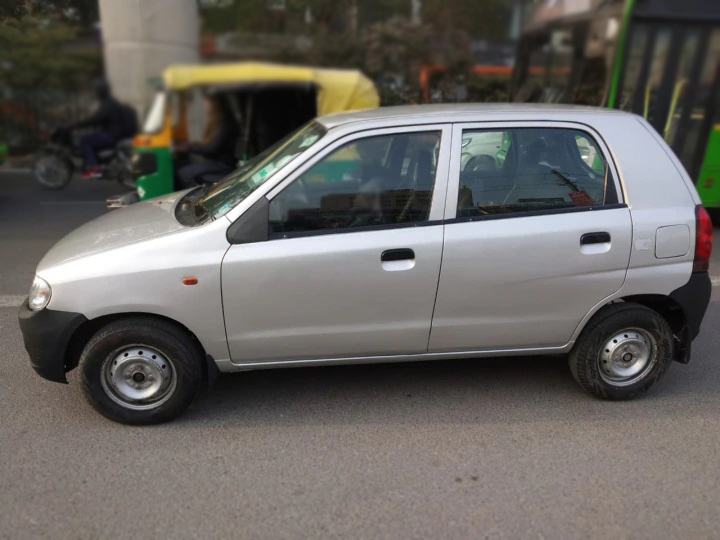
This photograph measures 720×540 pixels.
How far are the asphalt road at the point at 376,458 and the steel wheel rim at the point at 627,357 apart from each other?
172 millimetres

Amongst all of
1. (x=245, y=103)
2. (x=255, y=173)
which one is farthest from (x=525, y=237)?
(x=245, y=103)

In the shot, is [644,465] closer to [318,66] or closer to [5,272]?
[5,272]

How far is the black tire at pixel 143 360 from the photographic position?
3.29 metres

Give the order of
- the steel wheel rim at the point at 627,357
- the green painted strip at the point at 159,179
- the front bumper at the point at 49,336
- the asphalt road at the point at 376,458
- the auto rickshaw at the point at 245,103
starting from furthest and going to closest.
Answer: the auto rickshaw at the point at 245,103 < the green painted strip at the point at 159,179 < the steel wheel rim at the point at 627,357 < the front bumper at the point at 49,336 < the asphalt road at the point at 376,458

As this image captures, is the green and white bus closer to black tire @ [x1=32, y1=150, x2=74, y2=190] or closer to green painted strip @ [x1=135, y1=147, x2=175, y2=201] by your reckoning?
green painted strip @ [x1=135, y1=147, x2=175, y2=201]

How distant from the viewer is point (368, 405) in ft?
12.2

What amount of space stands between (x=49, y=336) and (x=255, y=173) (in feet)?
4.83

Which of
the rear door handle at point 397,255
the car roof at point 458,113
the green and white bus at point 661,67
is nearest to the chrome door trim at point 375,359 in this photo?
the rear door handle at point 397,255

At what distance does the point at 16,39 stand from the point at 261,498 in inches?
488

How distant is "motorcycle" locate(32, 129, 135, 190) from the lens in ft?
36.7

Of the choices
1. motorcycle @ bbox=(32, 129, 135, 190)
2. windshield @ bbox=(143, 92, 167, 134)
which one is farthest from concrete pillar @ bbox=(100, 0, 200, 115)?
motorcycle @ bbox=(32, 129, 135, 190)

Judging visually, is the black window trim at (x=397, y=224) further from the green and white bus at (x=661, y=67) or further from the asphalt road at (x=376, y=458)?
the green and white bus at (x=661, y=67)

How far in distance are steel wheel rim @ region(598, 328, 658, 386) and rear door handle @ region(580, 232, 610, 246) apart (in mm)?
589

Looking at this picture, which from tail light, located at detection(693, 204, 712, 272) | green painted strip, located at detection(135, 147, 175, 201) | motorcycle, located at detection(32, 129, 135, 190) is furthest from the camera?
motorcycle, located at detection(32, 129, 135, 190)
